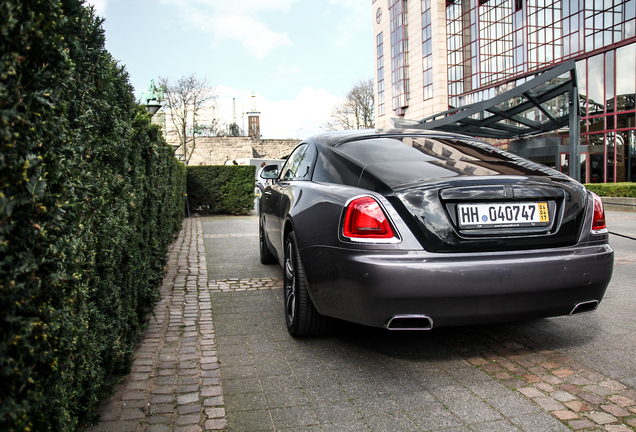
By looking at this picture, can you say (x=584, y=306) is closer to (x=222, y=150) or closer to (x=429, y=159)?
(x=429, y=159)

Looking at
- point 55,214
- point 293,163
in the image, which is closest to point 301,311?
point 293,163

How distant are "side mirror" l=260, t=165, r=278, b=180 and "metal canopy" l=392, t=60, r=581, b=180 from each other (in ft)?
37.7

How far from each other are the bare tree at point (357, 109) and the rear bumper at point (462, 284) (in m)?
56.4

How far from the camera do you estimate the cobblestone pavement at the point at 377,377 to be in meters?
2.58

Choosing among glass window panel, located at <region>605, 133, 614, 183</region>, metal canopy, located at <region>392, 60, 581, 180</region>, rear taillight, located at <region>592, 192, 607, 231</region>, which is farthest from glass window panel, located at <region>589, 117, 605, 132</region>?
rear taillight, located at <region>592, 192, 607, 231</region>

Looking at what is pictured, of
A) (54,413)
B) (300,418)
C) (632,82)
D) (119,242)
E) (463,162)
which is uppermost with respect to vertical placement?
(632,82)

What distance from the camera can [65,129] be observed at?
73.3 inches

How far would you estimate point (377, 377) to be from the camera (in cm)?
313

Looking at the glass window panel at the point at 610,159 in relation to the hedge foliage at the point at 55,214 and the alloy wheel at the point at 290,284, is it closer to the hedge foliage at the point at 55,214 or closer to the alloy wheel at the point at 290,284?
the alloy wheel at the point at 290,284

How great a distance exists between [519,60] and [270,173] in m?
32.4

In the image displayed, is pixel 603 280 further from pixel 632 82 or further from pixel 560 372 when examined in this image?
pixel 632 82

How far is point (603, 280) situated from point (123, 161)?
9.96 ft

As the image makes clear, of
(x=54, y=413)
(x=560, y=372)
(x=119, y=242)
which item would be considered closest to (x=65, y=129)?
(x=54, y=413)

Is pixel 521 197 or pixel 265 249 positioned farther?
pixel 265 249
